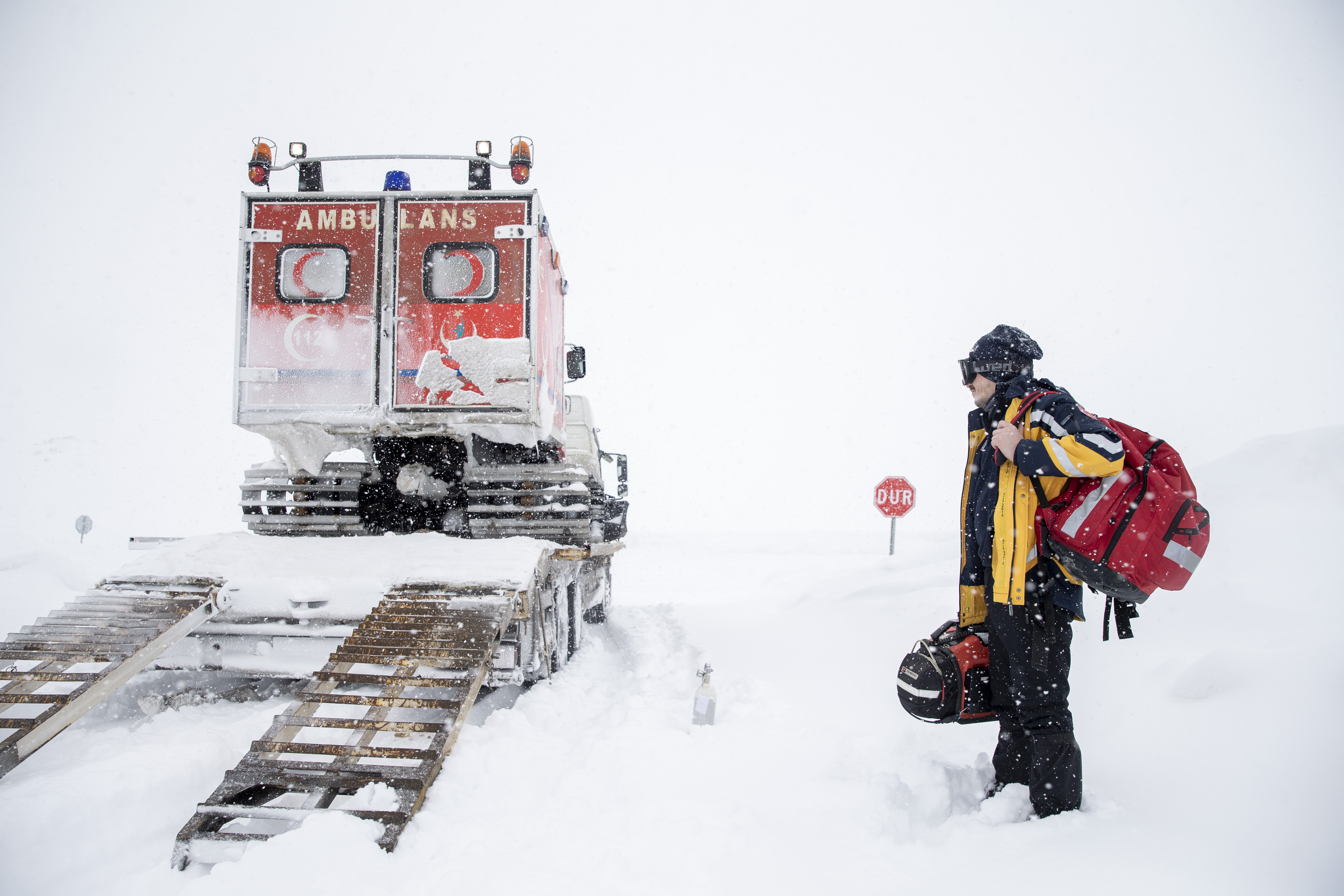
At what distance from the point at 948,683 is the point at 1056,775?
0.45 m

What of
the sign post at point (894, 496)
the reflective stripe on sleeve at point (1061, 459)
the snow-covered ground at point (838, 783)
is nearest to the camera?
the snow-covered ground at point (838, 783)

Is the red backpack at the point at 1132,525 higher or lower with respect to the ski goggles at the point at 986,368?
lower

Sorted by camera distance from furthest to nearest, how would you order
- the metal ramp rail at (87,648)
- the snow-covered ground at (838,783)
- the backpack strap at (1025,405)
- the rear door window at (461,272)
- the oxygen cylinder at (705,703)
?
the rear door window at (461,272) < the oxygen cylinder at (705,703) < the metal ramp rail at (87,648) < the backpack strap at (1025,405) < the snow-covered ground at (838,783)

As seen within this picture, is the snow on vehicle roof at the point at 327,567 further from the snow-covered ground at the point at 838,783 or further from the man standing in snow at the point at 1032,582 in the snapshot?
the man standing in snow at the point at 1032,582

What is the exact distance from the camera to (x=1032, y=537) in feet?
7.89

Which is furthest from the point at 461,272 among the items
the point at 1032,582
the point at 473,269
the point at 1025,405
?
the point at 1032,582

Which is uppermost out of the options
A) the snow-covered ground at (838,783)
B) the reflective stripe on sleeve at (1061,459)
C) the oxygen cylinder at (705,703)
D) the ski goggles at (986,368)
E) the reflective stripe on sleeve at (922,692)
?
the ski goggles at (986,368)

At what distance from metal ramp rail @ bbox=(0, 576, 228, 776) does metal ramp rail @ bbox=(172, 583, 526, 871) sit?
2.71 feet

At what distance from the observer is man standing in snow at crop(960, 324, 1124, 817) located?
2275 millimetres

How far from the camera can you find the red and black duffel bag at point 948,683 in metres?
2.63

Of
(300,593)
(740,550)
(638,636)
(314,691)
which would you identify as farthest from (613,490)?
(740,550)

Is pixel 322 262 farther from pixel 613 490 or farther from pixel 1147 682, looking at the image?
pixel 1147 682

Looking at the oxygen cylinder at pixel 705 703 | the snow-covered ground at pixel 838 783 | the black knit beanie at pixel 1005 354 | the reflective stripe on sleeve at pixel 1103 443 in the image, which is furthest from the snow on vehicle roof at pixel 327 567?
the reflective stripe on sleeve at pixel 1103 443

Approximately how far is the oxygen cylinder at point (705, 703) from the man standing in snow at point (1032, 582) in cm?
164
